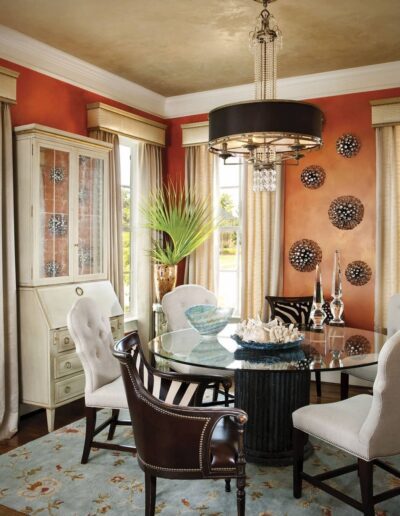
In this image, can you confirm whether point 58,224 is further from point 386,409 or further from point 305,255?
point 386,409

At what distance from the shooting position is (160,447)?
216 centimetres

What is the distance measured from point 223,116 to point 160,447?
1600 millimetres

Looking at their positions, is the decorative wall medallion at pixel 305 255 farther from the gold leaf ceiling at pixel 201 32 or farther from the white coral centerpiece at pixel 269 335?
the white coral centerpiece at pixel 269 335

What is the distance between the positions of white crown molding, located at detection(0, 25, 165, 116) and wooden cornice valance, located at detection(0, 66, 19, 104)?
209 millimetres

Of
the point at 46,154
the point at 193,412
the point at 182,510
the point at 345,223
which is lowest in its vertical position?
the point at 182,510

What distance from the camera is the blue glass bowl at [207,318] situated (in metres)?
3.23

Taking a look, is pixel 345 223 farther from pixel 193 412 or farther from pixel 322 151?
pixel 193 412

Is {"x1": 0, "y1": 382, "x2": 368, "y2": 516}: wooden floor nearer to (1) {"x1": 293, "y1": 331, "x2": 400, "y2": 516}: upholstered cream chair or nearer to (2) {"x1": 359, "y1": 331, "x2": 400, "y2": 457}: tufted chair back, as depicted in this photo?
(1) {"x1": 293, "y1": 331, "x2": 400, "y2": 516}: upholstered cream chair

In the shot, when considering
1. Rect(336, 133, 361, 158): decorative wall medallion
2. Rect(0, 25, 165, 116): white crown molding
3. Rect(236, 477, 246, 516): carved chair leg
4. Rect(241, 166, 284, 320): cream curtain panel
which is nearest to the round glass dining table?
Rect(236, 477, 246, 516): carved chair leg

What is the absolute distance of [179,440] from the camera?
2121 mm

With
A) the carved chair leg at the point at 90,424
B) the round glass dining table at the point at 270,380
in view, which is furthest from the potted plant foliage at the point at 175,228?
the carved chair leg at the point at 90,424

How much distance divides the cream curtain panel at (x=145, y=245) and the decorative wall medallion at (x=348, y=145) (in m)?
1.84

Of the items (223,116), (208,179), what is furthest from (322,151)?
(223,116)

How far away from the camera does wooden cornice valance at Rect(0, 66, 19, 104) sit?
3.51 m
